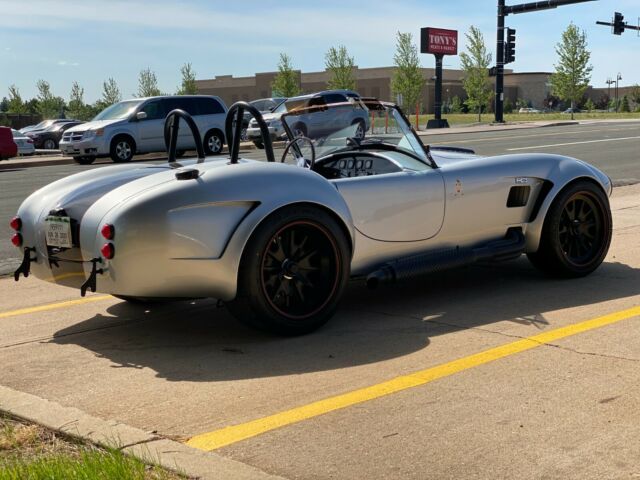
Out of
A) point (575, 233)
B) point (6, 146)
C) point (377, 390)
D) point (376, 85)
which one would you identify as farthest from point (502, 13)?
point (376, 85)

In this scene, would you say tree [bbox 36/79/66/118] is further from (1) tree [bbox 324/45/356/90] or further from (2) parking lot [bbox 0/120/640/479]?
(2) parking lot [bbox 0/120/640/479]

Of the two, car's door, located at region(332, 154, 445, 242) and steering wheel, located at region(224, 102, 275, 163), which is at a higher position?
steering wheel, located at region(224, 102, 275, 163)

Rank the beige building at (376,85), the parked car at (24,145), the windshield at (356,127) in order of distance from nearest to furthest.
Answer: the windshield at (356,127)
the parked car at (24,145)
the beige building at (376,85)

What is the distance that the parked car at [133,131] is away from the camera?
22.9 meters

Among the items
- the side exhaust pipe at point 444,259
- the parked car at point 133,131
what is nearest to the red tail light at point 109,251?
the side exhaust pipe at point 444,259

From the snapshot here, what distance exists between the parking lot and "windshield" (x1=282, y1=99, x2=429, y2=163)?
102 cm

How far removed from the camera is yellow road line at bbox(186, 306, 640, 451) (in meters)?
3.50

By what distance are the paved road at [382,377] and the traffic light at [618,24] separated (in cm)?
4626

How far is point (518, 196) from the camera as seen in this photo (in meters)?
6.09

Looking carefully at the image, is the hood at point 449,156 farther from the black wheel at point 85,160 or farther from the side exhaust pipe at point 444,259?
the black wheel at point 85,160

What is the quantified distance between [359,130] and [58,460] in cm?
338

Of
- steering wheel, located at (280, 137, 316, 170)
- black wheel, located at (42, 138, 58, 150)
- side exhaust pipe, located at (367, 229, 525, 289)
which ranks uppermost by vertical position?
steering wheel, located at (280, 137, 316, 170)

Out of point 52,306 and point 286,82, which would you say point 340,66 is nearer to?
point 286,82

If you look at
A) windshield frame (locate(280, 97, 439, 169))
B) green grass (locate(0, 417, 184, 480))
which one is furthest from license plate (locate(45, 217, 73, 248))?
windshield frame (locate(280, 97, 439, 169))
